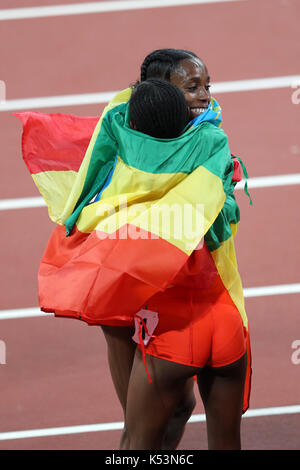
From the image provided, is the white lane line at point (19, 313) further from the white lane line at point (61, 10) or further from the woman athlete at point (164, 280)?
the white lane line at point (61, 10)

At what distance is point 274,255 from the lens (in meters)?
5.12

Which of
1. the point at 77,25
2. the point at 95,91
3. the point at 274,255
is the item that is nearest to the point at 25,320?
the point at 274,255

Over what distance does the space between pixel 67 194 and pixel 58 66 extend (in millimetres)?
3469

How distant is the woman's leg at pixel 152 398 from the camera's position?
2.38 meters

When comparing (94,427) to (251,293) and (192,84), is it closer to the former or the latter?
(251,293)

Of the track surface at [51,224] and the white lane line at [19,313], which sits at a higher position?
the track surface at [51,224]

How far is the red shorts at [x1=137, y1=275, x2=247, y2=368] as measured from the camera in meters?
2.38

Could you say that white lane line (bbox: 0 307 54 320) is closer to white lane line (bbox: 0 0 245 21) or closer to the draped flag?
the draped flag

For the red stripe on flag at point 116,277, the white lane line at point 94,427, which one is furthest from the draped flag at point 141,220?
the white lane line at point 94,427

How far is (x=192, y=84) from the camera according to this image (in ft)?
8.10

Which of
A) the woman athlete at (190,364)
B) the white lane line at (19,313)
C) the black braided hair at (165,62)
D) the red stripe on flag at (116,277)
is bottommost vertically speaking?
the white lane line at (19,313)

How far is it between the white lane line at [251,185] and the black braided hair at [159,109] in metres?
3.19

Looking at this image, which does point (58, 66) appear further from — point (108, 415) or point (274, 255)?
point (108, 415)

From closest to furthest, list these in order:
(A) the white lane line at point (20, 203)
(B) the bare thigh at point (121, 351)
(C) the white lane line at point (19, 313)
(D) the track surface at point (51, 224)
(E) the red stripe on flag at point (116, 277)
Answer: (E) the red stripe on flag at point (116, 277) → (B) the bare thigh at point (121, 351) → (D) the track surface at point (51, 224) → (C) the white lane line at point (19, 313) → (A) the white lane line at point (20, 203)
